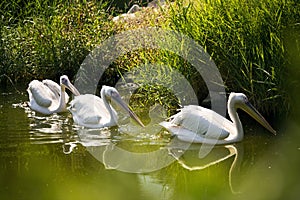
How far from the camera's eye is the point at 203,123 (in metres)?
6.18

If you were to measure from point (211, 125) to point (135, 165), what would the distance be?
0.87m

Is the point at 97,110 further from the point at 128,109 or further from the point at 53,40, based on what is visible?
the point at 53,40

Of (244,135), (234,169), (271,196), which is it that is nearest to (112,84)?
(244,135)

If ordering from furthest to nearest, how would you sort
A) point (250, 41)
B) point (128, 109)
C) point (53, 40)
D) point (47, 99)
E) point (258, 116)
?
point (53, 40)
point (47, 99)
point (128, 109)
point (250, 41)
point (258, 116)

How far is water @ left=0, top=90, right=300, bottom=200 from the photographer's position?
503 cm

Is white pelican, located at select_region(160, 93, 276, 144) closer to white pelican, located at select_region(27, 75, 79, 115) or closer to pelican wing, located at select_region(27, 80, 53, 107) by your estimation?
white pelican, located at select_region(27, 75, 79, 115)

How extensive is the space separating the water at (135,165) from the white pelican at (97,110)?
14 cm

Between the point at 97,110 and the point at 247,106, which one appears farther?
the point at 97,110

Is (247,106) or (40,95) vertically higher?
(40,95)

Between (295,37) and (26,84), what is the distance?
4270 mm

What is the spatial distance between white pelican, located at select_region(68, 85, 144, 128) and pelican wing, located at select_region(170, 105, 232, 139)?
0.62 metres

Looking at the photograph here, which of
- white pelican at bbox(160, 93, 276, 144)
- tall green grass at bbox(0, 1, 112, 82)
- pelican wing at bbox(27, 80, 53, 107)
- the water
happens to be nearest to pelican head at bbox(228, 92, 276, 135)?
white pelican at bbox(160, 93, 276, 144)

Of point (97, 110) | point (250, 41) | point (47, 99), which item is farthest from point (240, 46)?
point (47, 99)

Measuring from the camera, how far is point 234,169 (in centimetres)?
563
